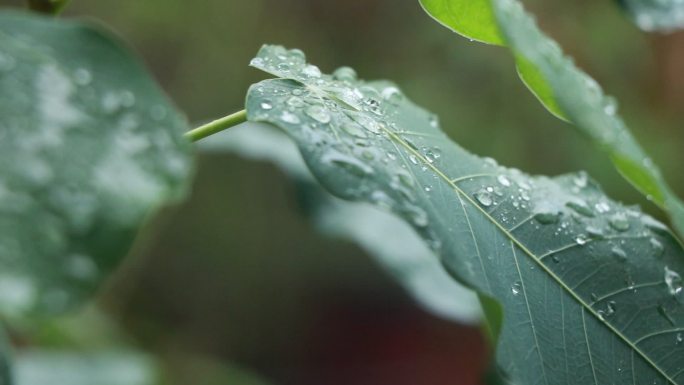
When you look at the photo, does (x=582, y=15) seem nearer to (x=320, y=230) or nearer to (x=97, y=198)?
(x=320, y=230)

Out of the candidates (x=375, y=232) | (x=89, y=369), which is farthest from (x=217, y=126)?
(x=89, y=369)

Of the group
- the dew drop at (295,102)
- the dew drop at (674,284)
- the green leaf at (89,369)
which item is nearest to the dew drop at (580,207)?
the dew drop at (674,284)

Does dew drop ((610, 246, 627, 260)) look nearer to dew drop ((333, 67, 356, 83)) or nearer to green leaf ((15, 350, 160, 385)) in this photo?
dew drop ((333, 67, 356, 83))

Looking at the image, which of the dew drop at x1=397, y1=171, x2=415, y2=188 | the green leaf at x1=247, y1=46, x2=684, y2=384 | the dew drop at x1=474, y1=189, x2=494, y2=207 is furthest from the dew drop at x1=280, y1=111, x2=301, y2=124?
the dew drop at x1=474, y1=189, x2=494, y2=207

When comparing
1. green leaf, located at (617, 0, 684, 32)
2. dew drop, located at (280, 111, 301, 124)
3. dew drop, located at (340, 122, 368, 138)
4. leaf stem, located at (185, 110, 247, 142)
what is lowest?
leaf stem, located at (185, 110, 247, 142)

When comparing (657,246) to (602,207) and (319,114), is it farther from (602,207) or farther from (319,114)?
(319,114)
